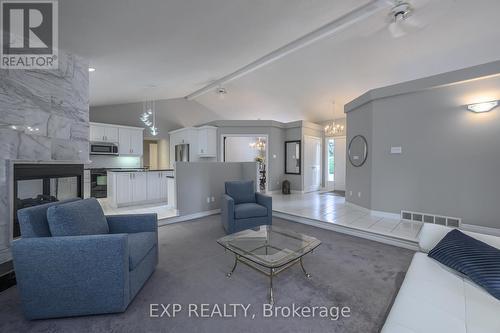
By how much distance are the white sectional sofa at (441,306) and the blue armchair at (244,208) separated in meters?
2.23

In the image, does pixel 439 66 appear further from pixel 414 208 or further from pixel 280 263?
Result: pixel 280 263

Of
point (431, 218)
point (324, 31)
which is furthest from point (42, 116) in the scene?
point (431, 218)

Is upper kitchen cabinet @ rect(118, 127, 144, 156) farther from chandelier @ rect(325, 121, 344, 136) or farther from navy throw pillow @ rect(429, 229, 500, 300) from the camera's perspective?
navy throw pillow @ rect(429, 229, 500, 300)

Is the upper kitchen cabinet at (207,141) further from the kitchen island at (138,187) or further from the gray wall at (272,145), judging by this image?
the kitchen island at (138,187)

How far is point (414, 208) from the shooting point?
157 inches

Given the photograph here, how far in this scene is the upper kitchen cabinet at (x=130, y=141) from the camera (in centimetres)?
688

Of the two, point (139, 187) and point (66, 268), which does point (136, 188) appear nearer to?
point (139, 187)

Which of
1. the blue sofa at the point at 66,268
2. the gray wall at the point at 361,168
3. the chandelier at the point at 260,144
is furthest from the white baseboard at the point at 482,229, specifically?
the chandelier at the point at 260,144

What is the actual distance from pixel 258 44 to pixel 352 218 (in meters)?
3.66

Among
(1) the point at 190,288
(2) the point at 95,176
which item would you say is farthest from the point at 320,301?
(2) the point at 95,176

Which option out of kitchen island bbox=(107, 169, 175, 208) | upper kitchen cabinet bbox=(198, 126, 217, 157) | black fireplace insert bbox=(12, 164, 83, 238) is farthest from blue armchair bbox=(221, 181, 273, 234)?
upper kitchen cabinet bbox=(198, 126, 217, 157)

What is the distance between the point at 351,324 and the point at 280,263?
663 millimetres

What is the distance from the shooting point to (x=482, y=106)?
3318mm

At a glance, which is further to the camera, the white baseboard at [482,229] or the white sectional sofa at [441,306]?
the white baseboard at [482,229]
